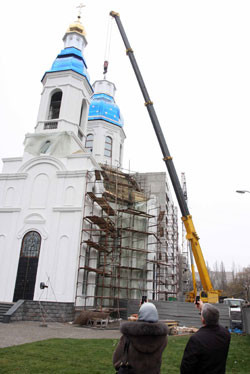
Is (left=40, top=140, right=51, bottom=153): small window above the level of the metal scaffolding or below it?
above

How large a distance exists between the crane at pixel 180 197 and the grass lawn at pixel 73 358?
303 inches

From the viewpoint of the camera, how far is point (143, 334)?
345cm

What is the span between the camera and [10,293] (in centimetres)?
1916

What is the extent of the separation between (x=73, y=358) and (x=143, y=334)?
212 inches

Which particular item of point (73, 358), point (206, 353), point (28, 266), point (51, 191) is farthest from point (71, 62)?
point (206, 353)

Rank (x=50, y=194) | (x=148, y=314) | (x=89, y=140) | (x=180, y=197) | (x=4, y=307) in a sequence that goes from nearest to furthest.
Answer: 1. (x=148, y=314)
2. (x=4, y=307)
3. (x=180, y=197)
4. (x=50, y=194)
5. (x=89, y=140)

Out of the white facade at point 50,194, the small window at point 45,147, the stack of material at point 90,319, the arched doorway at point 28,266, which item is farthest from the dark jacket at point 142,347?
the small window at point 45,147

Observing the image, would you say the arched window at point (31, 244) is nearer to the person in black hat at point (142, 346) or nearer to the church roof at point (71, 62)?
the church roof at point (71, 62)

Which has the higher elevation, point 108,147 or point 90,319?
point 108,147

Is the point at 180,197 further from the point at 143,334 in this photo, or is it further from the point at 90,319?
the point at 143,334

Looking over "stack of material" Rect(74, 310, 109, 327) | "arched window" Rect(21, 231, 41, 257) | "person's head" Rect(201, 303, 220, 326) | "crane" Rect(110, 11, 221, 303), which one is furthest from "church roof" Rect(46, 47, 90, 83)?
"person's head" Rect(201, 303, 220, 326)

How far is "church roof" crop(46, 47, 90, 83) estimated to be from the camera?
25.4 metres

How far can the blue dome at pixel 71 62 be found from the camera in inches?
1001

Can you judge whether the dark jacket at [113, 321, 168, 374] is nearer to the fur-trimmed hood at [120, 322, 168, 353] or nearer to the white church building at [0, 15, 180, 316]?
the fur-trimmed hood at [120, 322, 168, 353]
